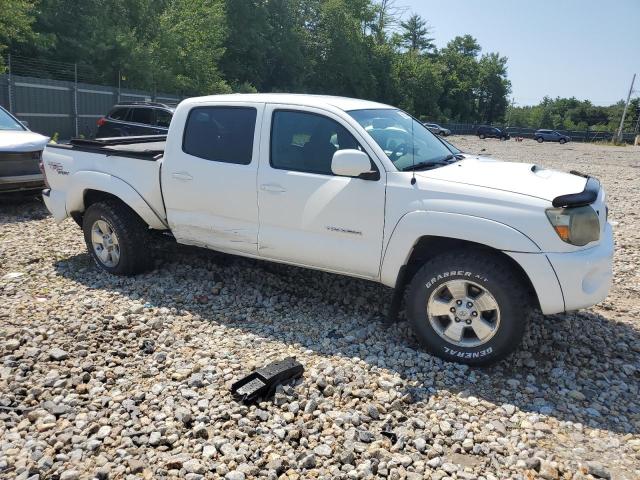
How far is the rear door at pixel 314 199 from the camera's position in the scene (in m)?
4.30

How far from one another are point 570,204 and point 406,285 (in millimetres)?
1451

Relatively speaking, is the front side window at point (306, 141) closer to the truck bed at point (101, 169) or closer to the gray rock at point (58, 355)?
the truck bed at point (101, 169)

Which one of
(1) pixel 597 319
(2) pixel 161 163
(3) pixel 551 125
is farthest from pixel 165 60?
(3) pixel 551 125

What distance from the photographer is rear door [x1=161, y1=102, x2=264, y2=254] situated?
4859 millimetres

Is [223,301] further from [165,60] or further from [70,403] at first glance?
[165,60]

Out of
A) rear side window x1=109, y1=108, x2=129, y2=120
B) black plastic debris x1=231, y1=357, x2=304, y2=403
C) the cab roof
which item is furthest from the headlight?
rear side window x1=109, y1=108, x2=129, y2=120

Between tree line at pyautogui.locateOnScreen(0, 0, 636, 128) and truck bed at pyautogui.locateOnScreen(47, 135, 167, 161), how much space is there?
1586 centimetres

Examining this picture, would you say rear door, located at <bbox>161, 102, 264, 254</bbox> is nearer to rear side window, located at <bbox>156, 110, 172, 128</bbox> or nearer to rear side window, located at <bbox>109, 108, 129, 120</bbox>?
rear side window, located at <bbox>156, 110, 172, 128</bbox>

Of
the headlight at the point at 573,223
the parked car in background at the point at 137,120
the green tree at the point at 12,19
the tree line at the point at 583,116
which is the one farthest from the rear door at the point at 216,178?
the tree line at the point at 583,116

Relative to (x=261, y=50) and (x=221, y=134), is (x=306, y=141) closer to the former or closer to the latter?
(x=221, y=134)

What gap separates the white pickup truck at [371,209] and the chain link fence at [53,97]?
1505 centimetres

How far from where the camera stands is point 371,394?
3697 mm

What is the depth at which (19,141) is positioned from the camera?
8617 millimetres

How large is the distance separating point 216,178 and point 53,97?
18354 mm
